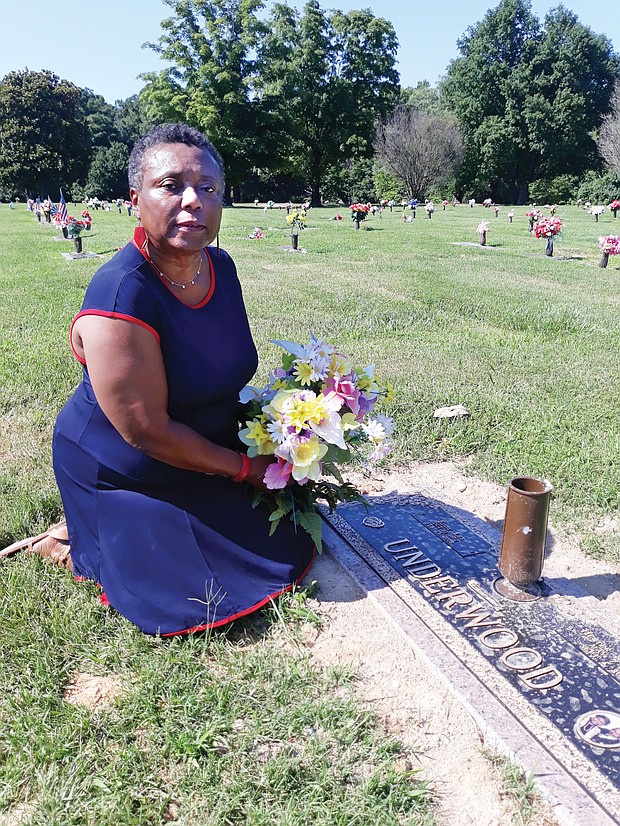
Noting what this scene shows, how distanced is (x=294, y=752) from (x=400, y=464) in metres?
2.26

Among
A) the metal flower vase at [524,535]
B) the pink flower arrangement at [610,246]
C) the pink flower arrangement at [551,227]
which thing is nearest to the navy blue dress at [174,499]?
the metal flower vase at [524,535]

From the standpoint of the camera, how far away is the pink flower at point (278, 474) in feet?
8.23

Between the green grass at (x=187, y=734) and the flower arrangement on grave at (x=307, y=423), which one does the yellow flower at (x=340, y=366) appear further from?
the green grass at (x=187, y=734)

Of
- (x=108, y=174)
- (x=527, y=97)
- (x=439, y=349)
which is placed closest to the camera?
(x=439, y=349)

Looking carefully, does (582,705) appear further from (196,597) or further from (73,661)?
(73,661)

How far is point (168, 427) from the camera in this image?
2248mm

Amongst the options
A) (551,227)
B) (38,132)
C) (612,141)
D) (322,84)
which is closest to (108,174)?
(38,132)

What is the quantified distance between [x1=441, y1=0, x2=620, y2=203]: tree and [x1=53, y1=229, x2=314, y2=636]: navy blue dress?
159ft

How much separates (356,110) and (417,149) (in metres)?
7.81

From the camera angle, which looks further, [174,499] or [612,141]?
[612,141]

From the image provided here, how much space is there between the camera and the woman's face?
2.19 metres

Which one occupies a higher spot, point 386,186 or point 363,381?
point 386,186

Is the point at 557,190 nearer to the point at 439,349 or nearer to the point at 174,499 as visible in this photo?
the point at 439,349

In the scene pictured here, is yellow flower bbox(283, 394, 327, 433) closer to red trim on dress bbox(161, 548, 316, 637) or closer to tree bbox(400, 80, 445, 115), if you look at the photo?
red trim on dress bbox(161, 548, 316, 637)
